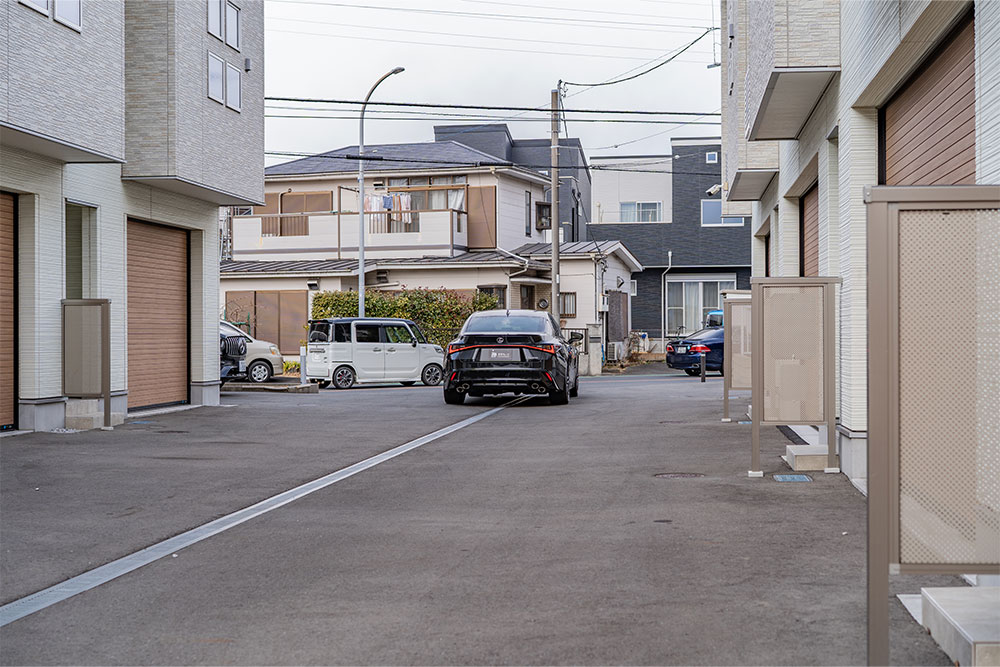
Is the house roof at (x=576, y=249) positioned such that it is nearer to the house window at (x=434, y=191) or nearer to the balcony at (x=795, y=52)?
the house window at (x=434, y=191)

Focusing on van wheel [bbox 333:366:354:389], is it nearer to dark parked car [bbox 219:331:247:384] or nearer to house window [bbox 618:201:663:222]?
dark parked car [bbox 219:331:247:384]

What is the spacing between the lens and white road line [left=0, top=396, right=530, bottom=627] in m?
5.12

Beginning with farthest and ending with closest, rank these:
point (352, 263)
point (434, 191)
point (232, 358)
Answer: point (434, 191) → point (352, 263) → point (232, 358)

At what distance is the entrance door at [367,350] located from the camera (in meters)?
25.7

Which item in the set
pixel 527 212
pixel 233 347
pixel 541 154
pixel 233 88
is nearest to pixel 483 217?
pixel 527 212

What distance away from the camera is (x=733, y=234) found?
44406 millimetres

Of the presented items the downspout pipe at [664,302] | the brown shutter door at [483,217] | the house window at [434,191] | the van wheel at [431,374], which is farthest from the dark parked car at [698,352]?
the downspout pipe at [664,302]

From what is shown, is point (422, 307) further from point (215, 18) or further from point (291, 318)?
point (215, 18)

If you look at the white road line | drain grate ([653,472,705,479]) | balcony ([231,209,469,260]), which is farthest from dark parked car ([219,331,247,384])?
drain grate ([653,472,705,479])

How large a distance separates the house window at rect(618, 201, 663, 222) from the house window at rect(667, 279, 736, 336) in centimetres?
446

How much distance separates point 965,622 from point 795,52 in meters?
7.30

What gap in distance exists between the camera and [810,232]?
560 inches

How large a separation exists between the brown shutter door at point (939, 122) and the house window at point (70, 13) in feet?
32.3

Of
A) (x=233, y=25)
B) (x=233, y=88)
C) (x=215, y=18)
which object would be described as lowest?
(x=233, y=88)
